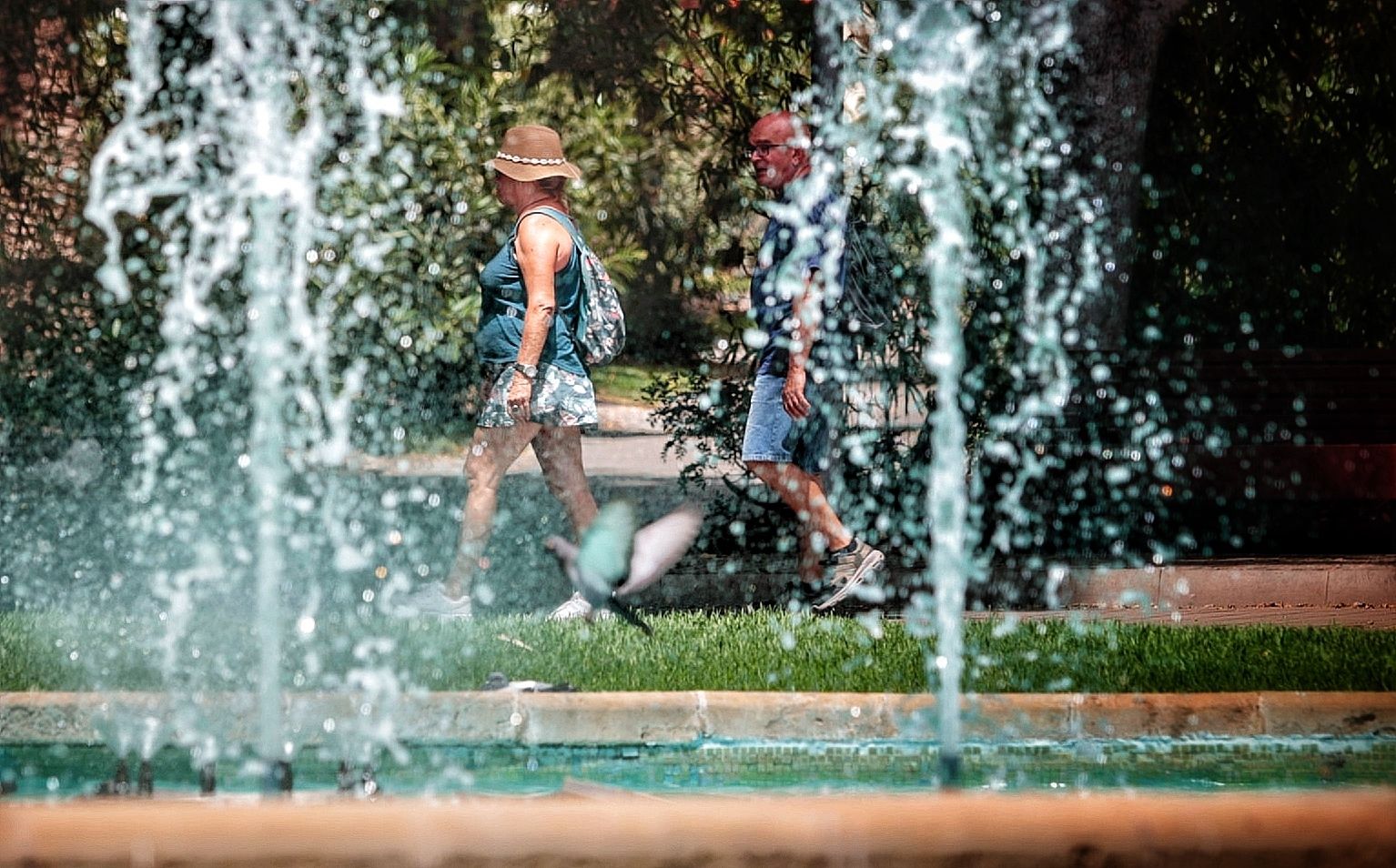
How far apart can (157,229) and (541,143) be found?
3.86 meters

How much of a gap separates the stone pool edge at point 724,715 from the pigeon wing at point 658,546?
117 cm

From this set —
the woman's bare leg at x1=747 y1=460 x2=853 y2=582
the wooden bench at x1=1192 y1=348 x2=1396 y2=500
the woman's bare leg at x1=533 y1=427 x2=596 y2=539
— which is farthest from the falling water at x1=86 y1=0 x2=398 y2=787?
the wooden bench at x1=1192 y1=348 x2=1396 y2=500

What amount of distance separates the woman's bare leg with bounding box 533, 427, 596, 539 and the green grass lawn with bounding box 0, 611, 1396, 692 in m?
0.47

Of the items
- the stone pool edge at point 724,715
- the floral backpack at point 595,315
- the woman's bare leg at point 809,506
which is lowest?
the stone pool edge at point 724,715

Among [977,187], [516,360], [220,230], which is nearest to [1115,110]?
[977,187]

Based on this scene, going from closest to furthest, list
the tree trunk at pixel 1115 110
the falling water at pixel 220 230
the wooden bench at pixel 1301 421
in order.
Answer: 1. the wooden bench at pixel 1301 421
2. the falling water at pixel 220 230
3. the tree trunk at pixel 1115 110

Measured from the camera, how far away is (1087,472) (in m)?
9.24

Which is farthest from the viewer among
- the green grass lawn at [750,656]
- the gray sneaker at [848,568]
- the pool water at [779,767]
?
the gray sneaker at [848,568]

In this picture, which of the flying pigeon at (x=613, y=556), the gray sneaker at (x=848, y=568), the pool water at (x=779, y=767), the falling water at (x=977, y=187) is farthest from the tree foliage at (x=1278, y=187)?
the pool water at (x=779, y=767)

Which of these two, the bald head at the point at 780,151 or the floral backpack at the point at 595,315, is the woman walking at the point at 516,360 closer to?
the floral backpack at the point at 595,315

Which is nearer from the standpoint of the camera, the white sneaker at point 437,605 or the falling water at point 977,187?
the white sneaker at point 437,605

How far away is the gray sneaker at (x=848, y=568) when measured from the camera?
754 cm

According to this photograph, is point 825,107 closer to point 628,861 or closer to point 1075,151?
point 1075,151

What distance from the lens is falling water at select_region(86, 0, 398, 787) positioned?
957 cm
